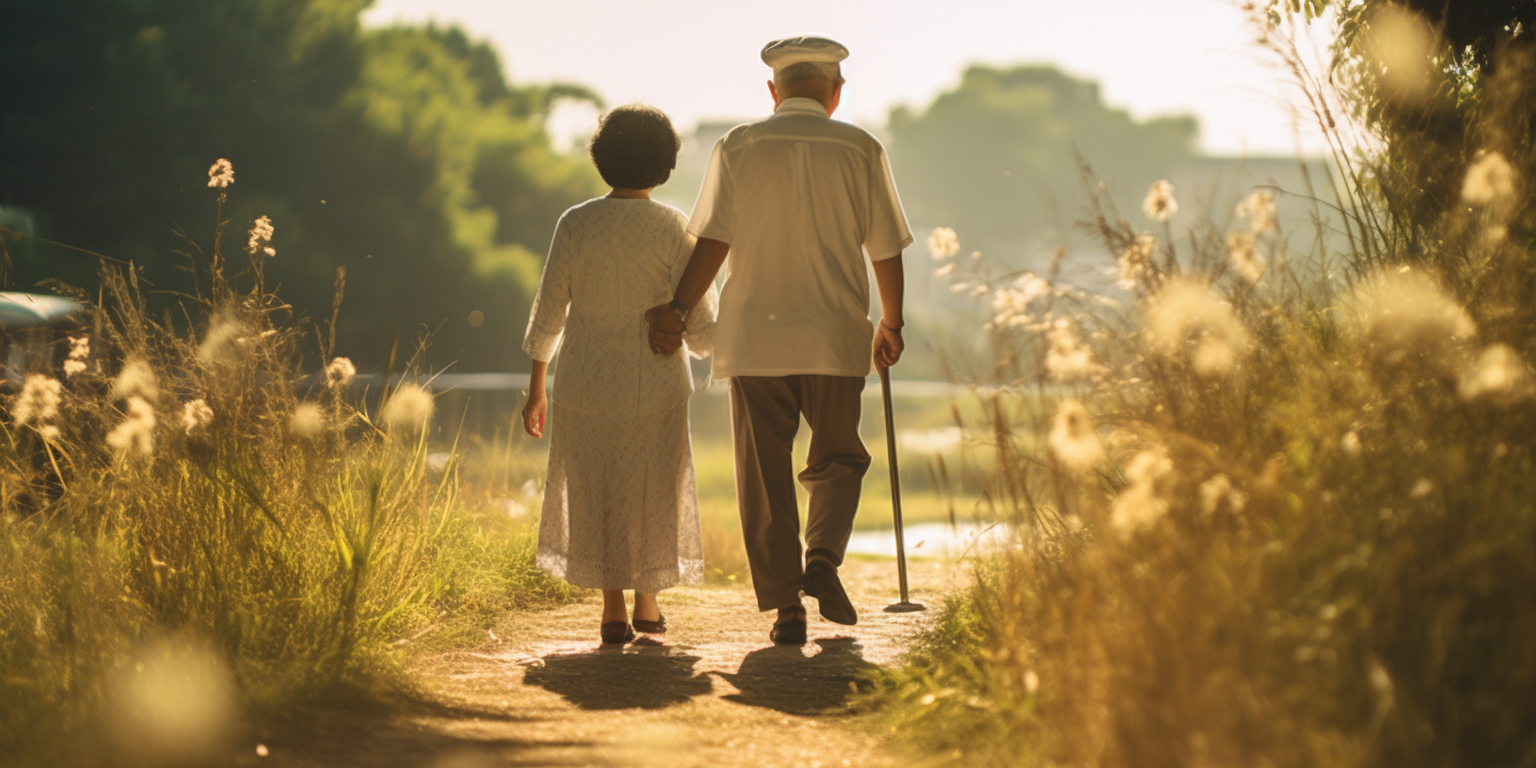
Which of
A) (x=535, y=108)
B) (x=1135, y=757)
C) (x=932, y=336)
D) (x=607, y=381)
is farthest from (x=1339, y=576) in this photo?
(x=535, y=108)

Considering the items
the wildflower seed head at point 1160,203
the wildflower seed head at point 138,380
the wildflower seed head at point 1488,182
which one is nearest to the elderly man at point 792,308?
the wildflower seed head at point 1160,203

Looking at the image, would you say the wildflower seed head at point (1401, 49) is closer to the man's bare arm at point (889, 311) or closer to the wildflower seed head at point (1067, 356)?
the man's bare arm at point (889, 311)

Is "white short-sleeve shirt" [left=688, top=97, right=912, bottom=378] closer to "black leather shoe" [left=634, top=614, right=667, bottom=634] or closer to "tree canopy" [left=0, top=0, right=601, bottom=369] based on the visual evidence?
"black leather shoe" [left=634, top=614, right=667, bottom=634]

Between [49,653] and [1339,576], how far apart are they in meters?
2.64

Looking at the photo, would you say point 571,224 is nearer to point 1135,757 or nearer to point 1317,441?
point 1317,441

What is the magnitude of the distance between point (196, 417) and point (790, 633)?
1.77 metres

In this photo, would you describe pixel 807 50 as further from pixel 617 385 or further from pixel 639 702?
pixel 639 702

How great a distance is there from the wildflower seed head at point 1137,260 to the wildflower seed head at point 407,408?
2.02 meters

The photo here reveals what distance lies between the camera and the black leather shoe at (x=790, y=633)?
12.9ft

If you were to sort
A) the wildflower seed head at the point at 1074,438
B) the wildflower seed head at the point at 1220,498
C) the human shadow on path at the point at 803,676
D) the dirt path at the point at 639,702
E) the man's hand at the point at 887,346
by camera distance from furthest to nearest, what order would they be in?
the man's hand at the point at 887,346
the human shadow on path at the point at 803,676
the dirt path at the point at 639,702
the wildflower seed head at the point at 1074,438
the wildflower seed head at the point at 1220,498

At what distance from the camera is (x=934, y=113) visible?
2359 inches

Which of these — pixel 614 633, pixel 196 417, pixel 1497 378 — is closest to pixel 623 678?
pixel 614 633

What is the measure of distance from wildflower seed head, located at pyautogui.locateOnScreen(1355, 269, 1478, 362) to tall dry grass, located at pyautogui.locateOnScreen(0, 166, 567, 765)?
2416mm

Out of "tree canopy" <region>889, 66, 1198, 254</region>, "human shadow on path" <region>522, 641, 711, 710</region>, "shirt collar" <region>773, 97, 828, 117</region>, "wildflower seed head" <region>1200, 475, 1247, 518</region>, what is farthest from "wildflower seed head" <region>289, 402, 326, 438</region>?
"tree canopy" <region>889, 66, 1198, 254</region>
